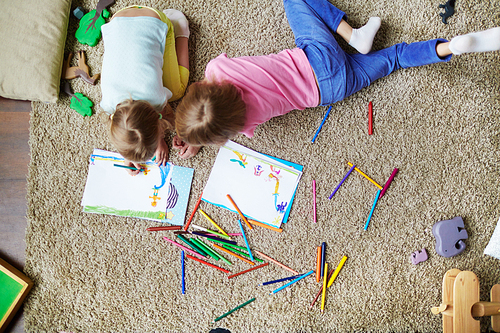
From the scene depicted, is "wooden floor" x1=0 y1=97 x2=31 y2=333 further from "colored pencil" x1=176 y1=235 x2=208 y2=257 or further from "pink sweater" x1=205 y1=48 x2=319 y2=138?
"pink sweater" x1=205 y1=48 x2=319 y2=138

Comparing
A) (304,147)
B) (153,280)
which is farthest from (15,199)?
(304,147)

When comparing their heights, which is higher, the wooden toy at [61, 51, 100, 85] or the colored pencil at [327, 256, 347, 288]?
the wooden toy at [61, 51, 100, 85]

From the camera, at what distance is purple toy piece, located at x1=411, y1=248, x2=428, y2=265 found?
98 cm

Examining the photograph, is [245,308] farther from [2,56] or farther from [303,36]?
[2,56]

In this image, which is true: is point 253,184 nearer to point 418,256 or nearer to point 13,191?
point 418,256

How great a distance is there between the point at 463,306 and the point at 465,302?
0.05 feet

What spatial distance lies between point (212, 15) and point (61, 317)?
119cm

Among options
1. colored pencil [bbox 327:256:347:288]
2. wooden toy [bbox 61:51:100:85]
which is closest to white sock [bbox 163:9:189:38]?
wooden toy [bbox 61:51:100:85]

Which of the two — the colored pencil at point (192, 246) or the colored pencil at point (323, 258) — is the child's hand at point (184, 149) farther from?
the colored pencil at point (323, 258)

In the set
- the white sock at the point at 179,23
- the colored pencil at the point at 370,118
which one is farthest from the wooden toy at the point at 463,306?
the white sock at the point at 179,23

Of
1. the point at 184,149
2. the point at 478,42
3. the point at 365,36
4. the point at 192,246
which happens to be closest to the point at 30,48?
the point at 184,149

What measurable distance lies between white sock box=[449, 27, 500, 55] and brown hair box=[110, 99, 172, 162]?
0.87 metres

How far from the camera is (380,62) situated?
38.1 inches

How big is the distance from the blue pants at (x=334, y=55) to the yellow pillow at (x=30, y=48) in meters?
0.81
